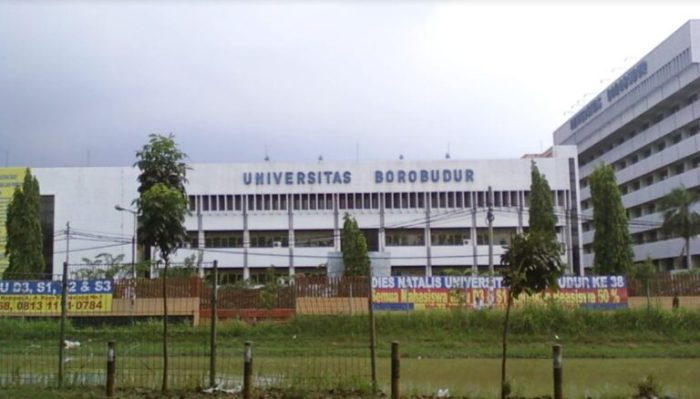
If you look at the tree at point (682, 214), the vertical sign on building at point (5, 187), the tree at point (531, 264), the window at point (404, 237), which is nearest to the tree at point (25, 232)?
the vertical sign on building at point (5, 187)

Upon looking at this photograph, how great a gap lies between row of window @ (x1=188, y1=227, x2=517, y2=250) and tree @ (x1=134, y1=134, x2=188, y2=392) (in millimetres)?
66457

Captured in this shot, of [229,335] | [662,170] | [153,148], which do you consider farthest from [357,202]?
[153,148]

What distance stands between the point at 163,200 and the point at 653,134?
72.4 meters

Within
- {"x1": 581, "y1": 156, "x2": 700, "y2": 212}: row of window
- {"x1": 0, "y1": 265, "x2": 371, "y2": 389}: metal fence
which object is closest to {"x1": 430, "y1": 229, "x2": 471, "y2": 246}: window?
{"x1": 581, "y1": 156, "x2": 700, "y2": 212}: row of window

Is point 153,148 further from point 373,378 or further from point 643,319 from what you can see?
point 643,319

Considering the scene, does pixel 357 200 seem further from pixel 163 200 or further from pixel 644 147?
pixel 163 200

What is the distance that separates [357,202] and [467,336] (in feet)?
174

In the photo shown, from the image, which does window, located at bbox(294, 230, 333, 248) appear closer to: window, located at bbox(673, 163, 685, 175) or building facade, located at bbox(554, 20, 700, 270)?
building facade, located at bbox(554, 20, 700, 270)

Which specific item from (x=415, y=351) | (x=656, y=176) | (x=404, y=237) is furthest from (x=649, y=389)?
(x=656, y=176)

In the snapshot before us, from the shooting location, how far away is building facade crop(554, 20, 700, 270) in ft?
217

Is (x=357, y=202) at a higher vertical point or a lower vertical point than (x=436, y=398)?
higher

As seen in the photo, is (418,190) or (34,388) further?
(418,190)

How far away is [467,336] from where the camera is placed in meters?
27.6

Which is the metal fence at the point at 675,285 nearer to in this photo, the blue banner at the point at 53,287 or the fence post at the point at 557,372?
the fence post at the point at 557,372
